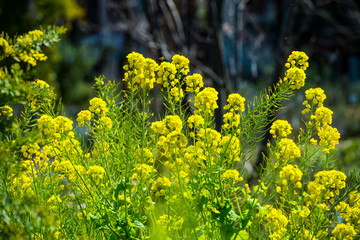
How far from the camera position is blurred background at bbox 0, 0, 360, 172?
5391mm

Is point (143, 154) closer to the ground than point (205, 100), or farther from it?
Result: closer to the ground

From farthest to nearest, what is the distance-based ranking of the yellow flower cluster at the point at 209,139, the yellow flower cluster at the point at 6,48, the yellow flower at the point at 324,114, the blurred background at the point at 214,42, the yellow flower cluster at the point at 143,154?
the blurred background at the point at 214,42 < the yellow flower at the point at 324,114 < the yellow flower cluster at the point at 143,154 < the yellow flower cluster at the point at 209,139 < the yellow flower cluster at the point at 6,48

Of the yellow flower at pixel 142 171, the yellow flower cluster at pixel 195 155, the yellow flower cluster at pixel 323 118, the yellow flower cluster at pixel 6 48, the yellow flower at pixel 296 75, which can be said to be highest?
the yellow flower cluster at pixel 6 48

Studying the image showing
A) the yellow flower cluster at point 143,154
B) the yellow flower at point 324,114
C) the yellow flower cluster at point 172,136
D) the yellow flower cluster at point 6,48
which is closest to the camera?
the yellow flower cluster at point 172,136

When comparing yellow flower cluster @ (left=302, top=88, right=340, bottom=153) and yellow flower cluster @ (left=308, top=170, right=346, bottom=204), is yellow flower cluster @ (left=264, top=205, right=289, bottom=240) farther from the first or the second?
yellow flower cluster @ (left=302, top=88, right=340, bottom=153)

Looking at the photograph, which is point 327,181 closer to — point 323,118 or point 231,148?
point 323,118

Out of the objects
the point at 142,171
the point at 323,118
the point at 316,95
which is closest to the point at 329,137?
the point at 323,118

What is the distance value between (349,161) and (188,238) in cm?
415

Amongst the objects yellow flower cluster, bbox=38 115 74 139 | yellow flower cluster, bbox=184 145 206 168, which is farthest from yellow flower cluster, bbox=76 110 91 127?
yellow flower cluster, bbox=184 145 206 168

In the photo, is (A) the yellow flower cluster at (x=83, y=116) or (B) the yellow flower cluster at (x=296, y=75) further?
(A) the yellow flower cluster at (x=83, y=116)

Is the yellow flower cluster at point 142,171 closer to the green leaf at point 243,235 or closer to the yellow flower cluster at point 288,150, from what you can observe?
the green leaf at point 243,235

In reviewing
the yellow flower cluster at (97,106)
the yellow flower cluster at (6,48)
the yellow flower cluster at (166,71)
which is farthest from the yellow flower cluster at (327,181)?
the yellow flower cluster at (6,48)

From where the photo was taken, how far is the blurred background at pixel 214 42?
539 cm

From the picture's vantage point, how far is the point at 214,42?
542 centimetres
